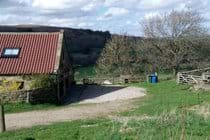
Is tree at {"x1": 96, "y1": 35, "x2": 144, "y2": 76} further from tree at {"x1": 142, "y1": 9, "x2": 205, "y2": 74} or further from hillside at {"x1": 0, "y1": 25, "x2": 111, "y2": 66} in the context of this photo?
hillside at {"x1": 0, "y1": 25, "x2": 111, "y2": 66}

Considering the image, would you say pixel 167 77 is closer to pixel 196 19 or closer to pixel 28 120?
pixel 196 19

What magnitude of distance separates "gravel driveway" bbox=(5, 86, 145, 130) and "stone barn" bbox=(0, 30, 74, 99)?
298 cm

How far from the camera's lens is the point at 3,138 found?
15.3 m

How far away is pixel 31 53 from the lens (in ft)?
120

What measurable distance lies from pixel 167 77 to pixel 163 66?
13.9 ft

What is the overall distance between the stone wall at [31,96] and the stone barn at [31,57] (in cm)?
122

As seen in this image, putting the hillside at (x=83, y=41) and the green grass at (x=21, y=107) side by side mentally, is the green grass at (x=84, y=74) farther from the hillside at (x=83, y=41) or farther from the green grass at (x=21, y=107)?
the green grass at (x=21, y=107)

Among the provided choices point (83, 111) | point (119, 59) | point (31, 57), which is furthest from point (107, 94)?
point (119, 59)

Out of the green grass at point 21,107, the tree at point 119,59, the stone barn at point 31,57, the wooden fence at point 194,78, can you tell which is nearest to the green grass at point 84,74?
the tree at point 119,59

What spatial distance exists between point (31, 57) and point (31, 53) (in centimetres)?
62

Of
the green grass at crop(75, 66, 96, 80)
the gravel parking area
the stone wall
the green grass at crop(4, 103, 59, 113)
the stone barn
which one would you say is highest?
the stone barn

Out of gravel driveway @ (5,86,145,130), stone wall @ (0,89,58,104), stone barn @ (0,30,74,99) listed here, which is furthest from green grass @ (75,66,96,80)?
stone wall @ (0,89,58,104)

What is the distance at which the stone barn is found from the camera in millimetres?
34094

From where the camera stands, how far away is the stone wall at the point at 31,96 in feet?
96.9
